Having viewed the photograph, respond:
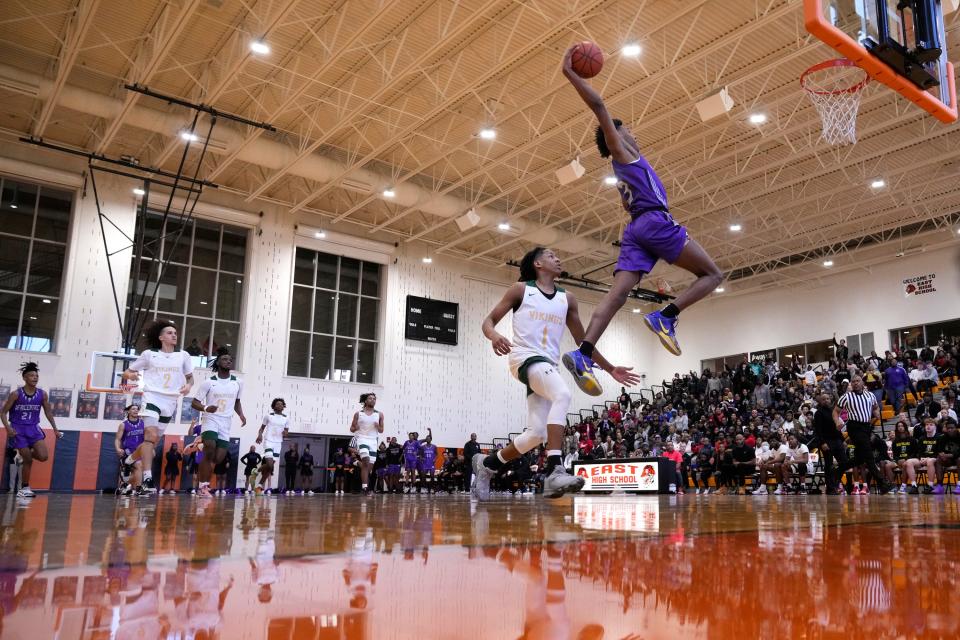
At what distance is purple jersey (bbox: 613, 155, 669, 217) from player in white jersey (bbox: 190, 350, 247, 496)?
16.6 feet

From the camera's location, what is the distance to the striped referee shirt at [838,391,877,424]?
9008 mm

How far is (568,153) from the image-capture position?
60.6 ft

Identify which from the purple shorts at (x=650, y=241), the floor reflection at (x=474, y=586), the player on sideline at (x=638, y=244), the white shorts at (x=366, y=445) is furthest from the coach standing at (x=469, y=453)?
the floor reflection at (x=474, y=586)

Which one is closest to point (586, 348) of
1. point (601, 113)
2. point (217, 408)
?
point (601, 113)

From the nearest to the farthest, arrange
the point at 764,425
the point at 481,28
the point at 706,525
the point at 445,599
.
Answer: the point at 445,599 → the point at 706,525 → the point at 481,28 → the point at 764,425

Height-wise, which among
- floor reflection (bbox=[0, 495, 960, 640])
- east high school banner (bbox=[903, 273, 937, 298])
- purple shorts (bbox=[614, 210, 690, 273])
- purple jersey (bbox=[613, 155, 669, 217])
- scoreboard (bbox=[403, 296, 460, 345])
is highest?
east high school banner (bbox=[903, 273, 937, 298])

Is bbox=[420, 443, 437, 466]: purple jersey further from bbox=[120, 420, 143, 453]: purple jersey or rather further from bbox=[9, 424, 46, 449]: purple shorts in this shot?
bbox=[9, 424, 46, 449]: purple shorts

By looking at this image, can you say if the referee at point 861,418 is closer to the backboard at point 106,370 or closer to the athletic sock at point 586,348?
Result: the athletic sock at point 586,348

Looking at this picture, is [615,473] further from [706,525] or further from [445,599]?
[445,599]

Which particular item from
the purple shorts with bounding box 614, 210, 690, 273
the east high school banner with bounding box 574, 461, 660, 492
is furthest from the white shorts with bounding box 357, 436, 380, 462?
the purple shorts with bounding box 614, 210, 690, 273

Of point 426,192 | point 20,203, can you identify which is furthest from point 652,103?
point 20,203

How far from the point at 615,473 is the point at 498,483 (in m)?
5.98

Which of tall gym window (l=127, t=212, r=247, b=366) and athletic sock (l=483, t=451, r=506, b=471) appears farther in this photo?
tall gym window (l=127, t=212, r=247, b=366)

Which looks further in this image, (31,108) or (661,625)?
(31,108)
